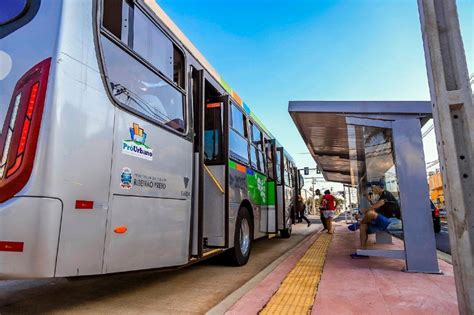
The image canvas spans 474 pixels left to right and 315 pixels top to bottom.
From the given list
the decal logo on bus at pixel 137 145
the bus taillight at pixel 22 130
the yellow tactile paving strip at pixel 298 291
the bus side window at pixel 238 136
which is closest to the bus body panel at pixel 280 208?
the yellow tactile paving strip at pixel 298 291

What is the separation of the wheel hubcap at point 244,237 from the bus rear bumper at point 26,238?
3.80 m

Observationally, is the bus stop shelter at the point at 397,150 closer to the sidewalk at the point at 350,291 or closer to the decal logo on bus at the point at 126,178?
the sidewalk at the point at 350,291

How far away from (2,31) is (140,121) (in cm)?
130

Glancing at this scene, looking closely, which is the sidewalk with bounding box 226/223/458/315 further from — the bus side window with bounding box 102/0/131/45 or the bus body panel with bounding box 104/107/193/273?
the bus side window with bounding box 102/0/131/45

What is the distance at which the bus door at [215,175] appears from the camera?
5.00 metres

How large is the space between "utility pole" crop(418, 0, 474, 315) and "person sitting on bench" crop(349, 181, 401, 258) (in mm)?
3300

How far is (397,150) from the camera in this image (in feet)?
17.0

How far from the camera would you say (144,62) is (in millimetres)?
3504

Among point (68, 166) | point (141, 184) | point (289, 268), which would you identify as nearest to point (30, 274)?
point (68, 166)

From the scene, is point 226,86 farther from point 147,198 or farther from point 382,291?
point 382,291

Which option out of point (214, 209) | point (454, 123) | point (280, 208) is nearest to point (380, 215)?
point (214, 209)

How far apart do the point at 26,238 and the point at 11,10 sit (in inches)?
74.2

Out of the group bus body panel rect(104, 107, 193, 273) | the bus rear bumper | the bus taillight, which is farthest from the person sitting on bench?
the bus taillight

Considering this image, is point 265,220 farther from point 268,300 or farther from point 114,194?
point 114,194
